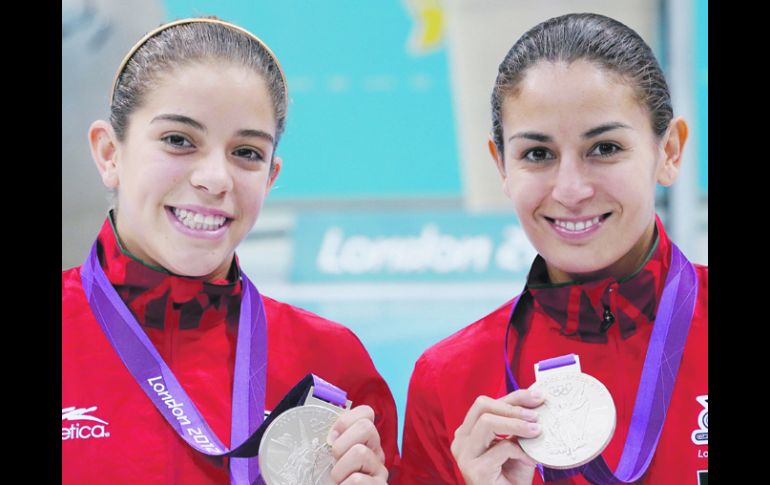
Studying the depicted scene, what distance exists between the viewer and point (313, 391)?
225 centimetres

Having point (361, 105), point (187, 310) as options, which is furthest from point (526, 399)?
point (361, 105)

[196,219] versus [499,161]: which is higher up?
[499,161]

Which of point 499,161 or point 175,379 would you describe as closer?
point 175,379

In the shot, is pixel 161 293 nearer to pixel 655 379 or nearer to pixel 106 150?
pixel 106 150

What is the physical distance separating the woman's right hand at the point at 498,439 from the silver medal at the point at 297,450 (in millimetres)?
328

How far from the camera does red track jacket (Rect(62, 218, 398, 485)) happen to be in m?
2.24

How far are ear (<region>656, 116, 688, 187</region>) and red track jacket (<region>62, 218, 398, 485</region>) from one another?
94 centimetres

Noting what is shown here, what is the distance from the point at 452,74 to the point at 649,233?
1.99m

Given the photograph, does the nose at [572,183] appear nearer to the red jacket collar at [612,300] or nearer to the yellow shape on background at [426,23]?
the red jacket collar at [612,300]

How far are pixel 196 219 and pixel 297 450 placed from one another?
2.03 ft

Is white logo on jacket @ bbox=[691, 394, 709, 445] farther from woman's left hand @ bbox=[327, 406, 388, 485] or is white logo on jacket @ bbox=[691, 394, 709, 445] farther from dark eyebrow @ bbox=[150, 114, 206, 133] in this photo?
dark eyebrow @ bbox=[150, 114, 206, 133]

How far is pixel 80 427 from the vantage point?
7.40 ft

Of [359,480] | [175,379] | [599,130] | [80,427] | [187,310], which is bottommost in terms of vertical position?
[359,480]

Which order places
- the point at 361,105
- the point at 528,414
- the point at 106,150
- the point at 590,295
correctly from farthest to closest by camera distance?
the point at 361,105 < the point at 106,150 < the point at 590,295 < the point at 528,414
